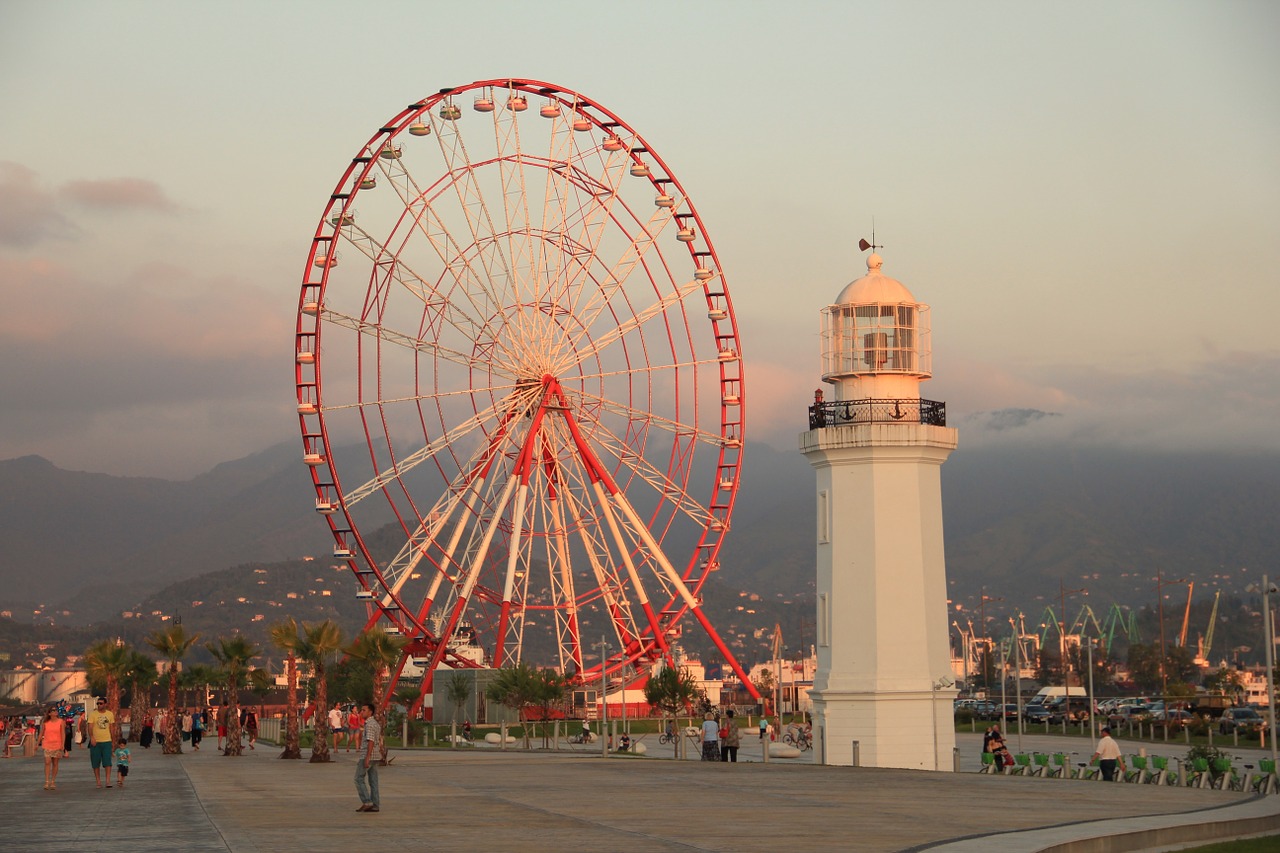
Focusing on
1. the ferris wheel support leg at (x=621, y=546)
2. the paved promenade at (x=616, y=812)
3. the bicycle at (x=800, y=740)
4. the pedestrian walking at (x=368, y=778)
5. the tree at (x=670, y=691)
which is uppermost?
the ferris wheel support leg at (x=621, y=546)

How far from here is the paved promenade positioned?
60.9 ft

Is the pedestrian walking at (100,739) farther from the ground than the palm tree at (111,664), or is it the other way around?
the palm tree at (111,664)

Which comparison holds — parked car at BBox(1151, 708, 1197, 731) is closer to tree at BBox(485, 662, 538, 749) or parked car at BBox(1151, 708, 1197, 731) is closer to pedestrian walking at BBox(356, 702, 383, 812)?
tree at BBox(485, 662, 538, 749)

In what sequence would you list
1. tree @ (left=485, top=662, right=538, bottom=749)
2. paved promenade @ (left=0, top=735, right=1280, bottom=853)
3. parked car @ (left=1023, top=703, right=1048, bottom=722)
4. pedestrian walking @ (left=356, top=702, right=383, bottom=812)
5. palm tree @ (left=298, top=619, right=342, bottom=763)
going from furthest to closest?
1. parked car @ (left=1023, top=703, right=1048, bottom=722)
2. tree @ (left=485, top=662, right=538, bottom=749)
3. palm tree @ (left=298, top=619, right=342, bottom=763)
4. pedestrian walking @ (left=356, top=702, right=383, bottom=812)
5. paved promenade @ (left=0, top=735, right=1280, bottom=853)

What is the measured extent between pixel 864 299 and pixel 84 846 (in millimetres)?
28817

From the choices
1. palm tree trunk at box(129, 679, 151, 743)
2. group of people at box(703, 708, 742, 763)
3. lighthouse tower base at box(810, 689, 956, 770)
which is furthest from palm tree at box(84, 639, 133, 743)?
lighthouse tower base at box(810, 689, 956, 770)

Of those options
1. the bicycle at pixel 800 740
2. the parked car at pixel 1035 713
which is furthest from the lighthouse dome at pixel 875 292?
the parked car at pixel 1035 713

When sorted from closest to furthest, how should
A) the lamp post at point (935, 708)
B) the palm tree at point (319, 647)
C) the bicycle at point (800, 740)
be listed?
the lamp post at point (935, 708) → the palm tree at point (319, 647) → the bicycle at point (800, 740)

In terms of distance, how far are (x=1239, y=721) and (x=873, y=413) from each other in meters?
45.2

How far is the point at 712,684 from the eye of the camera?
546 feet

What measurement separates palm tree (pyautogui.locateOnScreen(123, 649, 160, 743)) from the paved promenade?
95.2 feet

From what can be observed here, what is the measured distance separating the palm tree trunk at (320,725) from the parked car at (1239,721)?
42274 mm

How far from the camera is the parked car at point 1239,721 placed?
7550 cm

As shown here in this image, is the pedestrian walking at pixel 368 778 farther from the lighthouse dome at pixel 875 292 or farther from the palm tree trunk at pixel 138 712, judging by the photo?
the palm tree trunk at pixel 138 712
